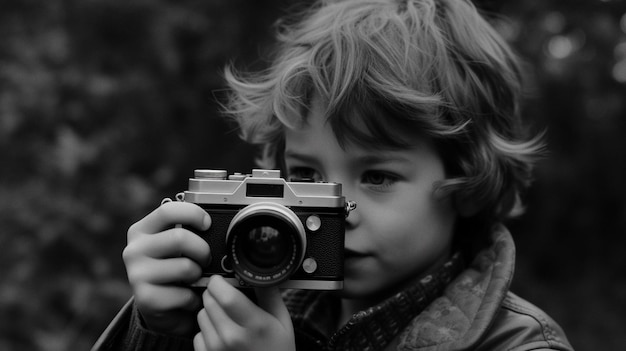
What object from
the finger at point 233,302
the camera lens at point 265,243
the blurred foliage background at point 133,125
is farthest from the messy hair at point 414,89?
the blurred foliage background at point 133,125

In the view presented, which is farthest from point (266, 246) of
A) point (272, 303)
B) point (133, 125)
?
point (133, 125)

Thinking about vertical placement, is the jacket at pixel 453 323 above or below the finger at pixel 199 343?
above

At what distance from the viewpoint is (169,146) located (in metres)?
2.76

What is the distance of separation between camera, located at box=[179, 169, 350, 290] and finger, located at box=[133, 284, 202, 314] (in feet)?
0.09

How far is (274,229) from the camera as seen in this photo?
1.28m

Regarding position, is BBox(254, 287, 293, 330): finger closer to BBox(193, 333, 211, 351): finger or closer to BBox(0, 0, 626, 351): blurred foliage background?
BBox(193, 333, 211, 351): finger

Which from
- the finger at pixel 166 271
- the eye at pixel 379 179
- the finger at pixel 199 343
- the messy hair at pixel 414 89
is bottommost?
the finger at pixel 199 343

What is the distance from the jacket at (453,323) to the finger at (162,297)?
8 cm

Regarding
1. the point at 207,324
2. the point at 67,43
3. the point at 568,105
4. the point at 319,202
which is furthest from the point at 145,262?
the point at 568,105

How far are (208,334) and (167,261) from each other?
14 cm

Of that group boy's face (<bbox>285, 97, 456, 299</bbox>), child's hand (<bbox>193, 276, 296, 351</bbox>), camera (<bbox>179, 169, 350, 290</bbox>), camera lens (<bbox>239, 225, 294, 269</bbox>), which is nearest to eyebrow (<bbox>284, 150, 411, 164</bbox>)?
boy's face (<bbox>285, 97, 456, 299</bbox>)

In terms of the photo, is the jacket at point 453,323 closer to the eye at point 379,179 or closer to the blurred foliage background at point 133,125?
the eye at point 379,179

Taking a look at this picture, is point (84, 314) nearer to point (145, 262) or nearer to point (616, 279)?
point (145, 262)

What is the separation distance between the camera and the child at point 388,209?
4.33 feet
